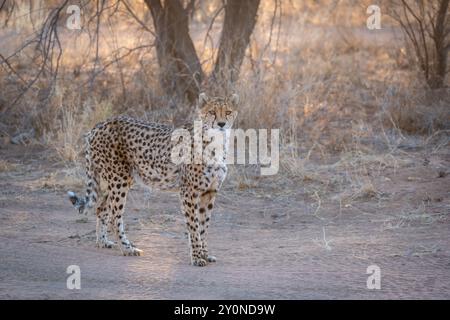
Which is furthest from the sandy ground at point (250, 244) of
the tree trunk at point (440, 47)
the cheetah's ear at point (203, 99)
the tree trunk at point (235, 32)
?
the tree trunk at point (235, 32)

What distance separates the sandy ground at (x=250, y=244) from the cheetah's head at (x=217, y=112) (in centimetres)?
114

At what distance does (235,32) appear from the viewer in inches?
461

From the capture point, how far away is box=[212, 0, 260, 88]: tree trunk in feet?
37.4

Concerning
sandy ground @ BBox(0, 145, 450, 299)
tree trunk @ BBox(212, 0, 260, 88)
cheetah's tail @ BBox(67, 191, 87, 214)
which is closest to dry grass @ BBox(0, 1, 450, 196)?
tree trunk @ BBox(212, 0, 260, 88)

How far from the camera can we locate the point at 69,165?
32.3 feet

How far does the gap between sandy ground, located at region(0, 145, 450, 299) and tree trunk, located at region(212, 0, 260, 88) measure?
2828 mm

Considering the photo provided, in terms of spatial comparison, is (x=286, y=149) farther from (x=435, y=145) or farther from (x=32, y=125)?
(x=32, y=125)

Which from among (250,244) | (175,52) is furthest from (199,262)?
(175,52)

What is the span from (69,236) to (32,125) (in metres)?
4.35

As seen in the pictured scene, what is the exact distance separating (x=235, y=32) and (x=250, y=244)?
5.31 meters

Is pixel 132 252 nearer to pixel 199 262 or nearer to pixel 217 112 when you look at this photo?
pixel 199 262

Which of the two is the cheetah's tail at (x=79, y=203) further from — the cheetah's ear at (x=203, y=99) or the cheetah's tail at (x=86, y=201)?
the cheetah's ear at (x=203, y=99)

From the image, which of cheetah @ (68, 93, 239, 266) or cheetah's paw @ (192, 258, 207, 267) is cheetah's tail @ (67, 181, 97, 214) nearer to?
cheetah @ (68, 93, 239, 266)
